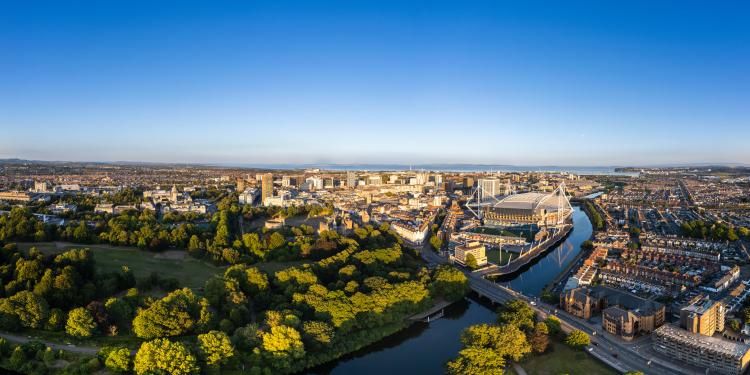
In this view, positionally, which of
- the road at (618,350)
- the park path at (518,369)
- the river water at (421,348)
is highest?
the road at (618,350)

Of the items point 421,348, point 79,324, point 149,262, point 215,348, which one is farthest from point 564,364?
point 149,262

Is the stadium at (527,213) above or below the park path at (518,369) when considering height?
above

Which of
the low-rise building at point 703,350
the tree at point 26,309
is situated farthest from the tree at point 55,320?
the low-rise building at point 703,350

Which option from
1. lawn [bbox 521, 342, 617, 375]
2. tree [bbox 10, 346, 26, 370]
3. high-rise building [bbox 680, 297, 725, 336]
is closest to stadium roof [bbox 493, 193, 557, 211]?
high-rise building [bbox 680, 297, 725, 336]

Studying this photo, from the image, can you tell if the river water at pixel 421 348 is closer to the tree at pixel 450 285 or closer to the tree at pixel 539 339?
the tree at pixel 450 285

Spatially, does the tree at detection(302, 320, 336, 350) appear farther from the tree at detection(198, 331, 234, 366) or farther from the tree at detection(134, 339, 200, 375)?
the tree at detection(134, 339, 200, 375)

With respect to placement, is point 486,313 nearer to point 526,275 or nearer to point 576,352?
point 576,352

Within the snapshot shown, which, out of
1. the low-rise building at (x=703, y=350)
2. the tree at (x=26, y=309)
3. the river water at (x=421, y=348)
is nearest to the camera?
the low-rise building at (x=703, y=350)
